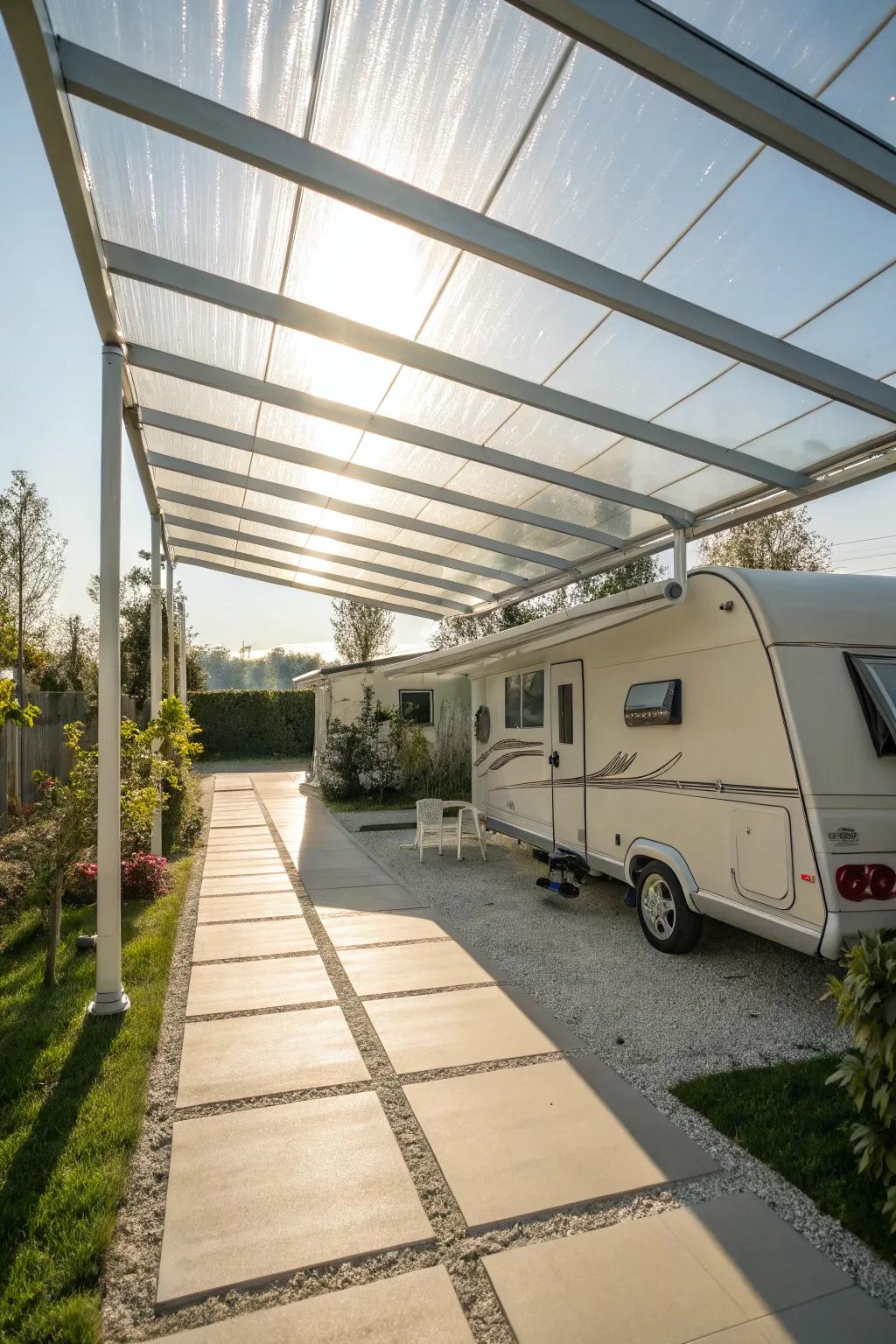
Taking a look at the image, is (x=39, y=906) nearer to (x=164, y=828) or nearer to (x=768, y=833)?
(x=164, y=828)

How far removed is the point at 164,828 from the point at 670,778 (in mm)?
6143

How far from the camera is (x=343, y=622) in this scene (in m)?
25.6

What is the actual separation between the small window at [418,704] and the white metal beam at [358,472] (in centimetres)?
868

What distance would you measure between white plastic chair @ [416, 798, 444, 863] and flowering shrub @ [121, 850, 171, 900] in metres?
2.88

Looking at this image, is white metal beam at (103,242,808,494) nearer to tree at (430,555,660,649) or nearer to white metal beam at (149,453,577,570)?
white metal beam at (149,453,577,570)

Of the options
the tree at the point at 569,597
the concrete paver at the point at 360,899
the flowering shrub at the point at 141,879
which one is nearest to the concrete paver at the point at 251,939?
the concrete paver at the point at 360,899

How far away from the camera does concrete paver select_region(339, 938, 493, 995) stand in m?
4.84

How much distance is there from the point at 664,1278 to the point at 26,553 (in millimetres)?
16293

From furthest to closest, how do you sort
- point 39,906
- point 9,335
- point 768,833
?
point 39,906
point 9,335
point 768,833

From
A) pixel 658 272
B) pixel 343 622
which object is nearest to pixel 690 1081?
pixel 658 272

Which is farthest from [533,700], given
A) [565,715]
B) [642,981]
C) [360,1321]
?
[360,1321]

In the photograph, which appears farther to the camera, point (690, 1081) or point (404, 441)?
point (404, 441)

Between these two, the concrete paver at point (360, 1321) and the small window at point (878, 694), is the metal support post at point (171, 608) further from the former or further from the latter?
the concrete paver at point (360, 1321)

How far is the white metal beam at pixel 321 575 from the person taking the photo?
1152cm
